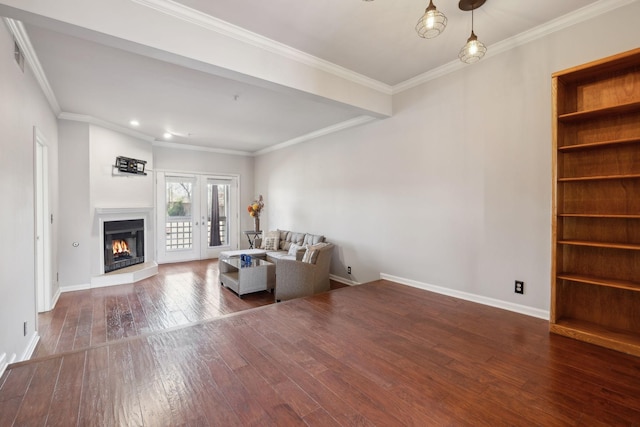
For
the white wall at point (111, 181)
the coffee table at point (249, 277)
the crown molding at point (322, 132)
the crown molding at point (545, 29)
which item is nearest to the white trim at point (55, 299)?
the white wall at point (111, 181)

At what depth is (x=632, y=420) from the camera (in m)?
1.49

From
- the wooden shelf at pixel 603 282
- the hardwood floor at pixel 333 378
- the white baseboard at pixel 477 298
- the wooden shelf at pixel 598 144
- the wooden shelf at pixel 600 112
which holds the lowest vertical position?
the hardwood floor at pixel 333 378

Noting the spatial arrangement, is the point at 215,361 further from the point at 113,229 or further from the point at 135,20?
the point at 113,229

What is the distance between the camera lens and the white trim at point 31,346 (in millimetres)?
2579

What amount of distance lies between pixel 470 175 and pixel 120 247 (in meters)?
6.29

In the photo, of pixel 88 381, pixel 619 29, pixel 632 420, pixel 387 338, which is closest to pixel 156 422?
pixel 88 381

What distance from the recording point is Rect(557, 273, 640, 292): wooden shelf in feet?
6.91

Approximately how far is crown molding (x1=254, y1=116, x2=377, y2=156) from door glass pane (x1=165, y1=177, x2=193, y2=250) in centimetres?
220

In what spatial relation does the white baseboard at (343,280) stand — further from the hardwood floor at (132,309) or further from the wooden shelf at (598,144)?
the wooden shelf at (598,144)

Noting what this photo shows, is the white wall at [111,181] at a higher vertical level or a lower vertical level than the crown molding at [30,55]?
lower

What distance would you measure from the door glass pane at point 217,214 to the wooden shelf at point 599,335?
23.3 ft

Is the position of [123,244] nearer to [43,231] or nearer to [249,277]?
[43,231]

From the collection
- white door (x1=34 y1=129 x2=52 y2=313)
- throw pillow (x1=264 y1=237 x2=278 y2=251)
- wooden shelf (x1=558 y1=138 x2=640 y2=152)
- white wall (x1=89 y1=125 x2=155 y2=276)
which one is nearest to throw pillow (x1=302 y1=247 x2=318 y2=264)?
throw pillow (x1=264 y1=237 x2=278 y2=251)

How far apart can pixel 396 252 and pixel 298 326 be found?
1.99 metres
